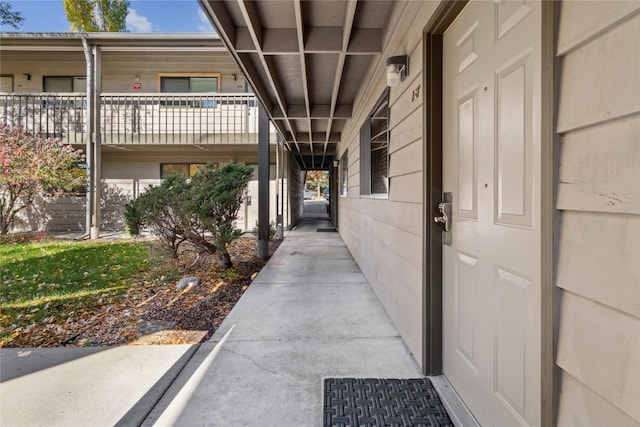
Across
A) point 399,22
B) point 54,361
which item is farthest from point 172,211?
point 399,22

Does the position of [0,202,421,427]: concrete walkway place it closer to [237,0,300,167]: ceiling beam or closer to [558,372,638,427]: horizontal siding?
[558,372,638,427]: horizontal siding

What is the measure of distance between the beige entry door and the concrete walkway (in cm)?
69

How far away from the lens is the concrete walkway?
5.71 feet

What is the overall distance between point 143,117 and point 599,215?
33.5 ft

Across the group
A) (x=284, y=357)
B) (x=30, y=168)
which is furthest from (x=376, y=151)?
(x=30, y=168)

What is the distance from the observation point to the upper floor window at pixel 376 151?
3440 mm

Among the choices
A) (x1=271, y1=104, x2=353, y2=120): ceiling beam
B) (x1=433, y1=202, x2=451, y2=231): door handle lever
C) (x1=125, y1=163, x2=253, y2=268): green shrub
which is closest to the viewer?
(x1=433, y1=202, x2=451, y2=231): door handle lever

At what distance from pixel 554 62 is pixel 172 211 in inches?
174

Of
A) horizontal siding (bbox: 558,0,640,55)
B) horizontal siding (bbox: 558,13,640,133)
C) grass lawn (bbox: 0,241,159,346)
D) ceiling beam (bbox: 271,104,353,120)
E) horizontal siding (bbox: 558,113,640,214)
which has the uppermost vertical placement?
ceiling beam (bbox: 271,104,353,120)

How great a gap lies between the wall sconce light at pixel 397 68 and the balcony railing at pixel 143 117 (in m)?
6.54

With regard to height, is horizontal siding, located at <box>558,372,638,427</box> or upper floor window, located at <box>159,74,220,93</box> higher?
upper floor window, located at <box>159,74,220,93</box>

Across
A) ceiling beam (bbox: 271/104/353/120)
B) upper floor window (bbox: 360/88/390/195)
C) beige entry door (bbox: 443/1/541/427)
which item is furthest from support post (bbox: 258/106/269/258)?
beige entry door (bbox: 443/1/541/427)

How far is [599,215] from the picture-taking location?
34.4 inches

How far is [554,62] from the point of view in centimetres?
100
